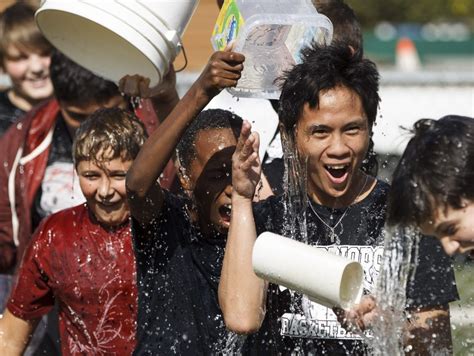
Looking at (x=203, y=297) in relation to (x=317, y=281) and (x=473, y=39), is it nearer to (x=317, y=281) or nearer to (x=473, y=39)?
(x=317, y=281)

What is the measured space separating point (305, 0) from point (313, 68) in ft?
0.98

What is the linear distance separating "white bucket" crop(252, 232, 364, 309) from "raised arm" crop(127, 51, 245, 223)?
1.58 feet

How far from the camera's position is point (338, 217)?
12.7 feet

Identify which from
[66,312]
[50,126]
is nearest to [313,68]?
[66,312]

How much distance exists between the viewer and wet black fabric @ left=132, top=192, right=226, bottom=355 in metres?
4.01

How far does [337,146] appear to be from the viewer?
3.82 meters

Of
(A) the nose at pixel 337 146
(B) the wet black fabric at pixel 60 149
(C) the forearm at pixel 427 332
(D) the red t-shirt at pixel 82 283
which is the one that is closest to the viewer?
(C) the forearm at pixel 427 332

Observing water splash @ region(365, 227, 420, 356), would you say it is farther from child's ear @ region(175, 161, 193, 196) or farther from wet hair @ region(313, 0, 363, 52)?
wet hair @ region(313, 0, 363, 52)

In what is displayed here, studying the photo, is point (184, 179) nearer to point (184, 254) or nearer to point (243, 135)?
point (184, 254)

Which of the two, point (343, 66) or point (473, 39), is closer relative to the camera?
point (343, 66)

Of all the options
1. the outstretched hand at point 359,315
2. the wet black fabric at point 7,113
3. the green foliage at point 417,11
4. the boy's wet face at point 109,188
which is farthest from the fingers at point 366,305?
the green foliage at point 417,11

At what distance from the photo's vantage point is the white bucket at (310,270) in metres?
3.39

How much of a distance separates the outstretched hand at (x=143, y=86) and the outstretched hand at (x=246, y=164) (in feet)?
3.16

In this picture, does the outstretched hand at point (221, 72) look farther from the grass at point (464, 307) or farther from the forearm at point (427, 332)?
the grass at point (464, 307)
